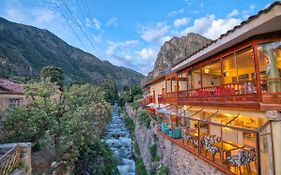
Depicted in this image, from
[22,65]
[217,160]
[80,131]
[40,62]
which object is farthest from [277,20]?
[40,62]

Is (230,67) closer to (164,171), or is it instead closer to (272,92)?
(272,92)

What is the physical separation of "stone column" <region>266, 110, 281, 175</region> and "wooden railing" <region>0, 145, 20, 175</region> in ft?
34.4

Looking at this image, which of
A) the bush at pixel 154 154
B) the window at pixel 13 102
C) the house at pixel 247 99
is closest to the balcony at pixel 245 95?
the house at pixel 247 99

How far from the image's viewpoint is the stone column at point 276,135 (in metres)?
6.98

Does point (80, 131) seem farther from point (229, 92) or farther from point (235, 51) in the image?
point (235, 51)

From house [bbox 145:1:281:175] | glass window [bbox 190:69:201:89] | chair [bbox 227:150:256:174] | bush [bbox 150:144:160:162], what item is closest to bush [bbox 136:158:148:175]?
bush [bbox 150:144:160:162]

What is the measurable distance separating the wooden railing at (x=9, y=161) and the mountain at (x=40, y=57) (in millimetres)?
48900

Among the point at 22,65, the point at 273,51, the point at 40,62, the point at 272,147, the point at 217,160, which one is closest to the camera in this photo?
the point at 272,147

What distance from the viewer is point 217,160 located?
30.8 ft

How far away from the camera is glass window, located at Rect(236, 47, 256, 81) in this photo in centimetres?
954

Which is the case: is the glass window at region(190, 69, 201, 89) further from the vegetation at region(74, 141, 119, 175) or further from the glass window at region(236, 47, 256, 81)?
the vegetation at region(74, 141, 119, 175)

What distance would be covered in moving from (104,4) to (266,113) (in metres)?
13.0

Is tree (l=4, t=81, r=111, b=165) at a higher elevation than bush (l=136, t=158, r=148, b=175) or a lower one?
higher

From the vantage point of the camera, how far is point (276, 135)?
280 inches
